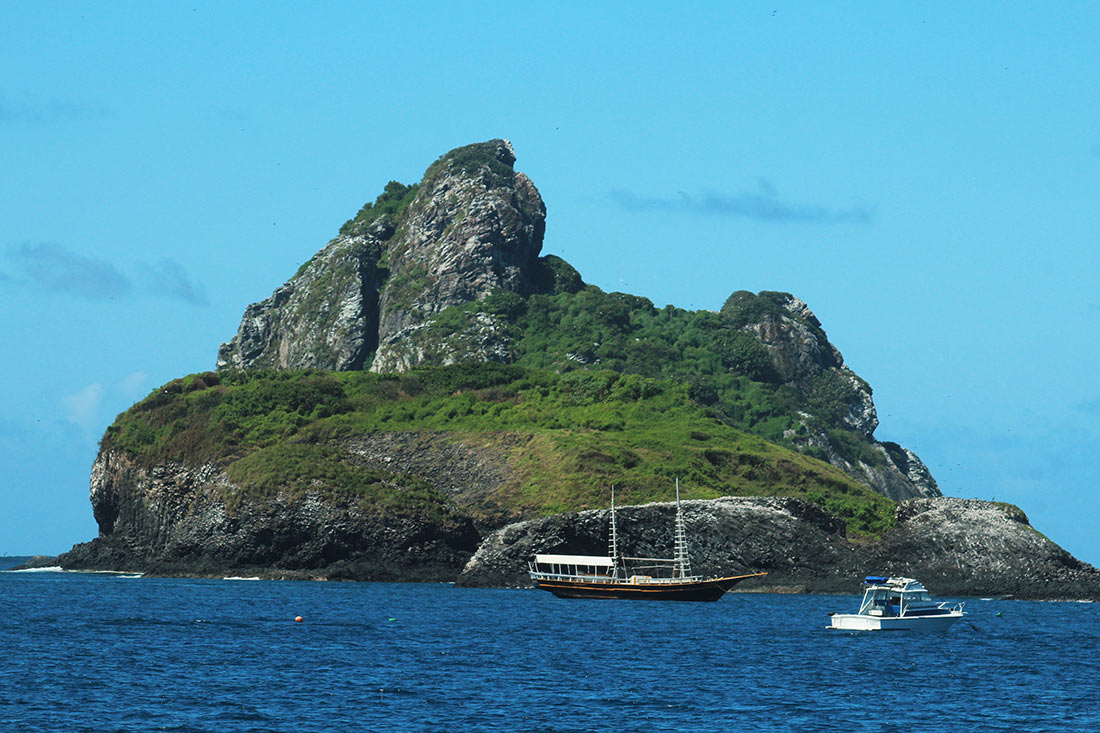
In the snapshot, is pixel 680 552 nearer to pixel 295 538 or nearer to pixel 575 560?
pixel 575 560

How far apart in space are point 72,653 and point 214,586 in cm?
5976

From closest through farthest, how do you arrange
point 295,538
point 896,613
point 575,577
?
point 896,613, point 575,577, point 295,538

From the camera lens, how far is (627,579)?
432 feet

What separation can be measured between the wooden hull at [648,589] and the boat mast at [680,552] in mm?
1779

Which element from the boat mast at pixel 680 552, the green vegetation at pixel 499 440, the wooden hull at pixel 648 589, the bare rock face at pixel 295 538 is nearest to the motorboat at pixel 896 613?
the wooden hull at pixel 648 589

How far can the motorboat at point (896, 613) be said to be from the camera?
96219 millimetres

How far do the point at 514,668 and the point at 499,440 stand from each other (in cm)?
9953

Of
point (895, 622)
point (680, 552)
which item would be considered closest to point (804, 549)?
point (680, 552)

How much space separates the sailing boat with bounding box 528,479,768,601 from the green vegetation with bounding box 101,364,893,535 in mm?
17233

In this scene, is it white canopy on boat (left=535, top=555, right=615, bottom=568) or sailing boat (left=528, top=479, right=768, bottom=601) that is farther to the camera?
white canopy on boat (left=535, top=555, right=615, bottom=568)

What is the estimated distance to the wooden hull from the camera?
12456cm

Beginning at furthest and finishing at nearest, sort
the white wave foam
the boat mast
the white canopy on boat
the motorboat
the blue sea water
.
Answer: the white wave foam < the white canopy on boat < the boat mast < the motorboat < the blue sea water

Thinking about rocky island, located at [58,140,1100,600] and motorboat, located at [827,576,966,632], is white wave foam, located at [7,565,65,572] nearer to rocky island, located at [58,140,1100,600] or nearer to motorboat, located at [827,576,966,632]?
rocky island, located at [58,140,1100,600]

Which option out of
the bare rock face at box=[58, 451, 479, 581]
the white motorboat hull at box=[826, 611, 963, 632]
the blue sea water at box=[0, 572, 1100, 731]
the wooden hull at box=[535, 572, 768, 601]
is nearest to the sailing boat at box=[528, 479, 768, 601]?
the wooden hull at box=[535, 572, 768, 601]
